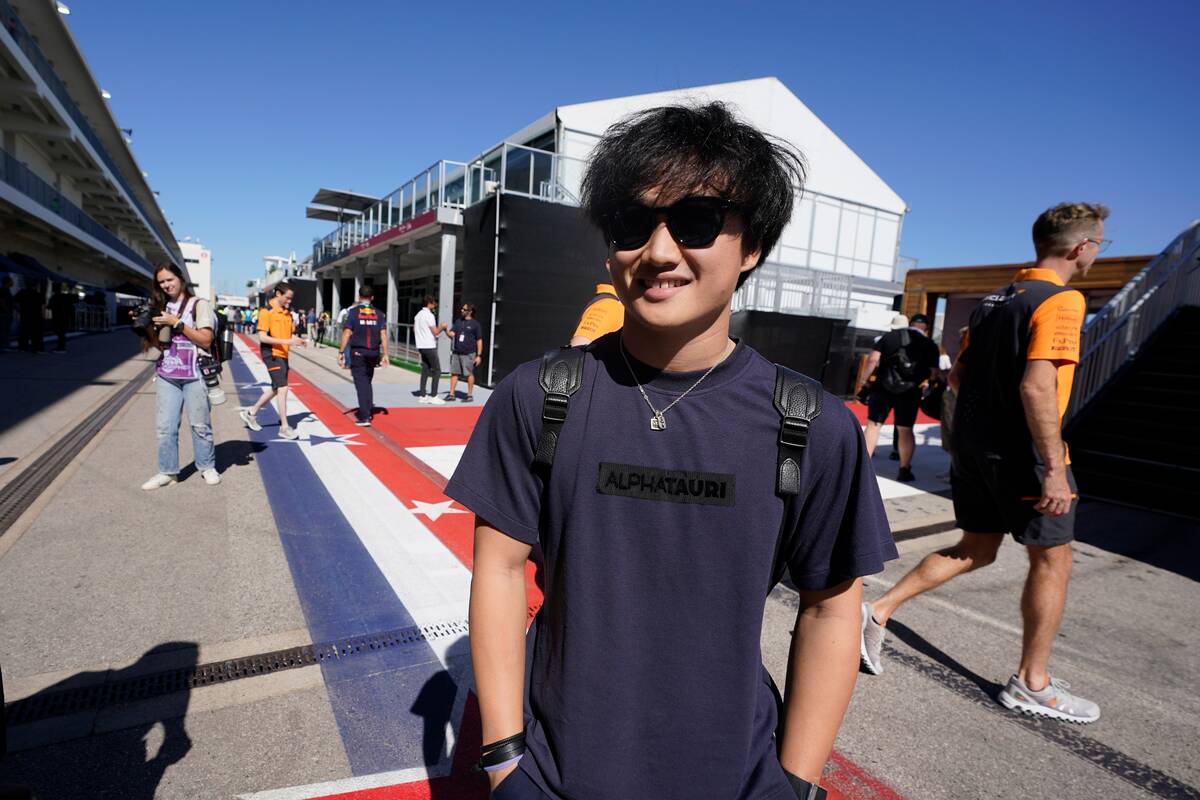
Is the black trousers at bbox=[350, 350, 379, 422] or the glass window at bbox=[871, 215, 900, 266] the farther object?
the glass window at bbox=[871, 215, 900, 266]

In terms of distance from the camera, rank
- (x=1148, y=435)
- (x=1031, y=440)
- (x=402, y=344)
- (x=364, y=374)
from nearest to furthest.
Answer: (x=1031, y=440) < (x=1148, y=435) < (x=364, y=374) < (x=402, y=344)

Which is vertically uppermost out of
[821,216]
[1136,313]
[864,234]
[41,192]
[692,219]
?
[821,216]

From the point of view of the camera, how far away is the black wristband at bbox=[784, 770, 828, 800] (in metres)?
1.20

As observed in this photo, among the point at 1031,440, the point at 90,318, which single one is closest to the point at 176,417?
the point at 1031,440

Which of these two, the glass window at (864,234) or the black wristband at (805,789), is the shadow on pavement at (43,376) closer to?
the black wristband at (805,789)

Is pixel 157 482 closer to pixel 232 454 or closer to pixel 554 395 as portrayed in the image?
pixel 232 454

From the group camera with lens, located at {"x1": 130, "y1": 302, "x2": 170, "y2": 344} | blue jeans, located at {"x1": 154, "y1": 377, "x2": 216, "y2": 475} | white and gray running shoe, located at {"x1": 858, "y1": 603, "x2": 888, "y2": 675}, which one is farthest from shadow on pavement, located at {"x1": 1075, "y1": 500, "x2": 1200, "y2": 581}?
camera with lens, located at {"x1": 130, "y1": 302, "x2": 170, "y2": 344}

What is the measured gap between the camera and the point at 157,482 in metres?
5.39

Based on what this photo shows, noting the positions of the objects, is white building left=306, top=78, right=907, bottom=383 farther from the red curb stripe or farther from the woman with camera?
the woman with camera

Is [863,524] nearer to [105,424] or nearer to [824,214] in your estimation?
[105,424]

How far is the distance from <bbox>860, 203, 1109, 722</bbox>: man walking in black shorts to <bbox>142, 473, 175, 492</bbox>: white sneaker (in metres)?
5.66

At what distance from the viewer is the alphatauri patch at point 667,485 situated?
44.9 inches

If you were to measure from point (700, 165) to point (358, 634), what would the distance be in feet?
9.66

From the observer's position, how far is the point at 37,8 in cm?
2347
